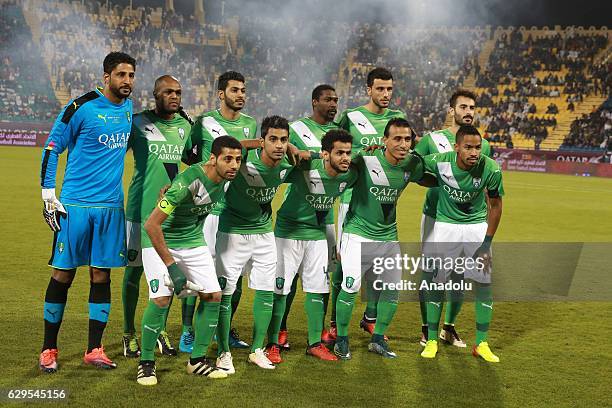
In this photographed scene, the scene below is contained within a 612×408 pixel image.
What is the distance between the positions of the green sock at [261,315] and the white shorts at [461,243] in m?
1.69

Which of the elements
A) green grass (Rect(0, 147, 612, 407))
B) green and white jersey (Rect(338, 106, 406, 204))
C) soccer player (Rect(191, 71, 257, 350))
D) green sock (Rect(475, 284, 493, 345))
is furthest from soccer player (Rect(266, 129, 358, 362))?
green sock (Rect(475, 284, 493, 345))

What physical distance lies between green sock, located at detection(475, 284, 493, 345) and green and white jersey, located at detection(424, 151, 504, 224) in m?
0.63

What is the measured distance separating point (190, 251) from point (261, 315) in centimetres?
96

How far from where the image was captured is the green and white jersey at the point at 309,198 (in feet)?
21.6

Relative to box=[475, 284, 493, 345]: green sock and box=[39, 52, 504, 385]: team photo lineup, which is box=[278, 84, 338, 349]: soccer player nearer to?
box=[39, 52, 504, 385]: team photo lineup

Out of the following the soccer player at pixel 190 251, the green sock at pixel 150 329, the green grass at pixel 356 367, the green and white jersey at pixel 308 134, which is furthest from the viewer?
the green and white jersey at pixel 308 134

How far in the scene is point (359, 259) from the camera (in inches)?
261

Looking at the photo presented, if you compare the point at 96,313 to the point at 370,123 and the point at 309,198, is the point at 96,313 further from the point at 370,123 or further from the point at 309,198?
the point at 370,123

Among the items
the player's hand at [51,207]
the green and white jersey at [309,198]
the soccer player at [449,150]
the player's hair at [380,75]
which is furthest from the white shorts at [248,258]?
the player's hair at [380,75]

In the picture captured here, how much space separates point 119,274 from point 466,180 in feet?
16.9

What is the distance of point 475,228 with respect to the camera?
22.8ft

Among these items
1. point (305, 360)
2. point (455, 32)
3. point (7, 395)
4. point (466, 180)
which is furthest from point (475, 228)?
point (455, 32)

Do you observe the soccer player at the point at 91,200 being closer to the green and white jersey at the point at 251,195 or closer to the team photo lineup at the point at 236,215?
the team photo lineup at the point at 236,215

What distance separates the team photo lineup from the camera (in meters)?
5.76
